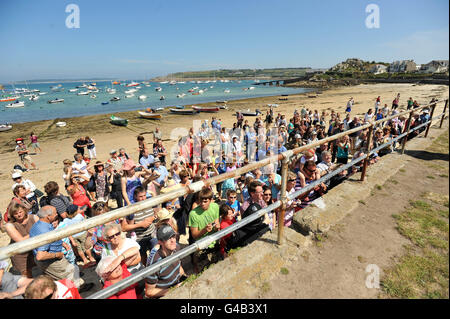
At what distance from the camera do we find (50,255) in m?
3.66

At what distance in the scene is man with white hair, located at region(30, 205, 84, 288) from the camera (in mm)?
3630

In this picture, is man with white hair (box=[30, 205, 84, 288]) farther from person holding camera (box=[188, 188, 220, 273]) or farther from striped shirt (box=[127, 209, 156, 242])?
person holding camera (box=[188, 188, 220, 273])

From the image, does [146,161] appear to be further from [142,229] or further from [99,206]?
[142,229]

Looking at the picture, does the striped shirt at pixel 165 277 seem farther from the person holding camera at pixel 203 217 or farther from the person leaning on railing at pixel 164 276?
the person holding camera at pixel 203 217

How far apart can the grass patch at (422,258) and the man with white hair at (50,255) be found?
485cm

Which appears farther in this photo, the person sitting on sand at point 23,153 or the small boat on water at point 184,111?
the small boat on water at point 184,111

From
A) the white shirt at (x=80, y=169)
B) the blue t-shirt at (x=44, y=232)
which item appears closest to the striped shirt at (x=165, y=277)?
the blue t-shirt at (x=44, y=232)

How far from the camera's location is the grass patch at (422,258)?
2.11 meters

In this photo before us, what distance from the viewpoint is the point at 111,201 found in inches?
330

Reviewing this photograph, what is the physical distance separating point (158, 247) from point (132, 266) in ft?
1.61

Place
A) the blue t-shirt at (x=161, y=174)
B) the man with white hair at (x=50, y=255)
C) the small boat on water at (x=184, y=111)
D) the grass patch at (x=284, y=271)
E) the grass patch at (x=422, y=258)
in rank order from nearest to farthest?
the grass patch at (x=422, y=258) < the grass patch at (x=284, y=271) < the man with white hair at (x=50, y=255) < the blue t-shirt at (x=161, y=174) < the small boat on water at (x=184, y=111)

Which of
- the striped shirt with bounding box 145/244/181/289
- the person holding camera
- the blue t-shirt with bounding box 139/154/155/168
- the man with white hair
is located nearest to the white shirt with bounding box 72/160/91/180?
the blue t-shirt with bounding box 139/154/155/168
